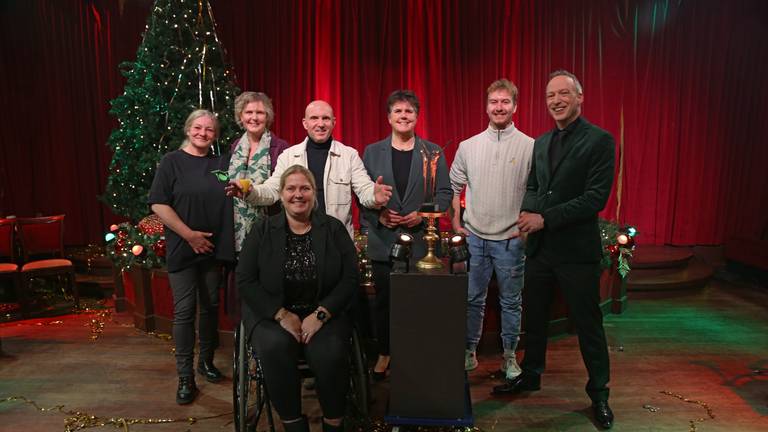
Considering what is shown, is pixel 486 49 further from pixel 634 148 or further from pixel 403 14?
pixel 634 148

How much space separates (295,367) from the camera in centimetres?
224

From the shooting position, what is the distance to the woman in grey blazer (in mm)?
2779

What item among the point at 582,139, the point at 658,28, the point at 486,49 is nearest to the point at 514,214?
the point at 582,139

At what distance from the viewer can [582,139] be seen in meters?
2.49

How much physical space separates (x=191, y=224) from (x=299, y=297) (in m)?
0.84

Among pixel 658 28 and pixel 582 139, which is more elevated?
pixel 658 28

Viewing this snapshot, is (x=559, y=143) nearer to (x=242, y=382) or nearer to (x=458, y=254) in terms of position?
(x=458, y=254)

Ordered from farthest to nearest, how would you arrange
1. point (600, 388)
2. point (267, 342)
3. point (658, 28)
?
point (658, 28) → point (600, 388) → point (267, 342)

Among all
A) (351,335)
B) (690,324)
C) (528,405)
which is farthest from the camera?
(690,324)

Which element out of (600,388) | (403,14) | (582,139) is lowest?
(600,388)

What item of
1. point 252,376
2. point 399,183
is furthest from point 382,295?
point 252,376

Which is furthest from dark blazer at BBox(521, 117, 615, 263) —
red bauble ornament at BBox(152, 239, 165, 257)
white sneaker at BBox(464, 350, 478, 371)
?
red bauble ornament at BBox(152, 239, 165, 257)

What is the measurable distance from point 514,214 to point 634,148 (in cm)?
386

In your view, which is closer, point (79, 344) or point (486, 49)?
point (79, 344)
